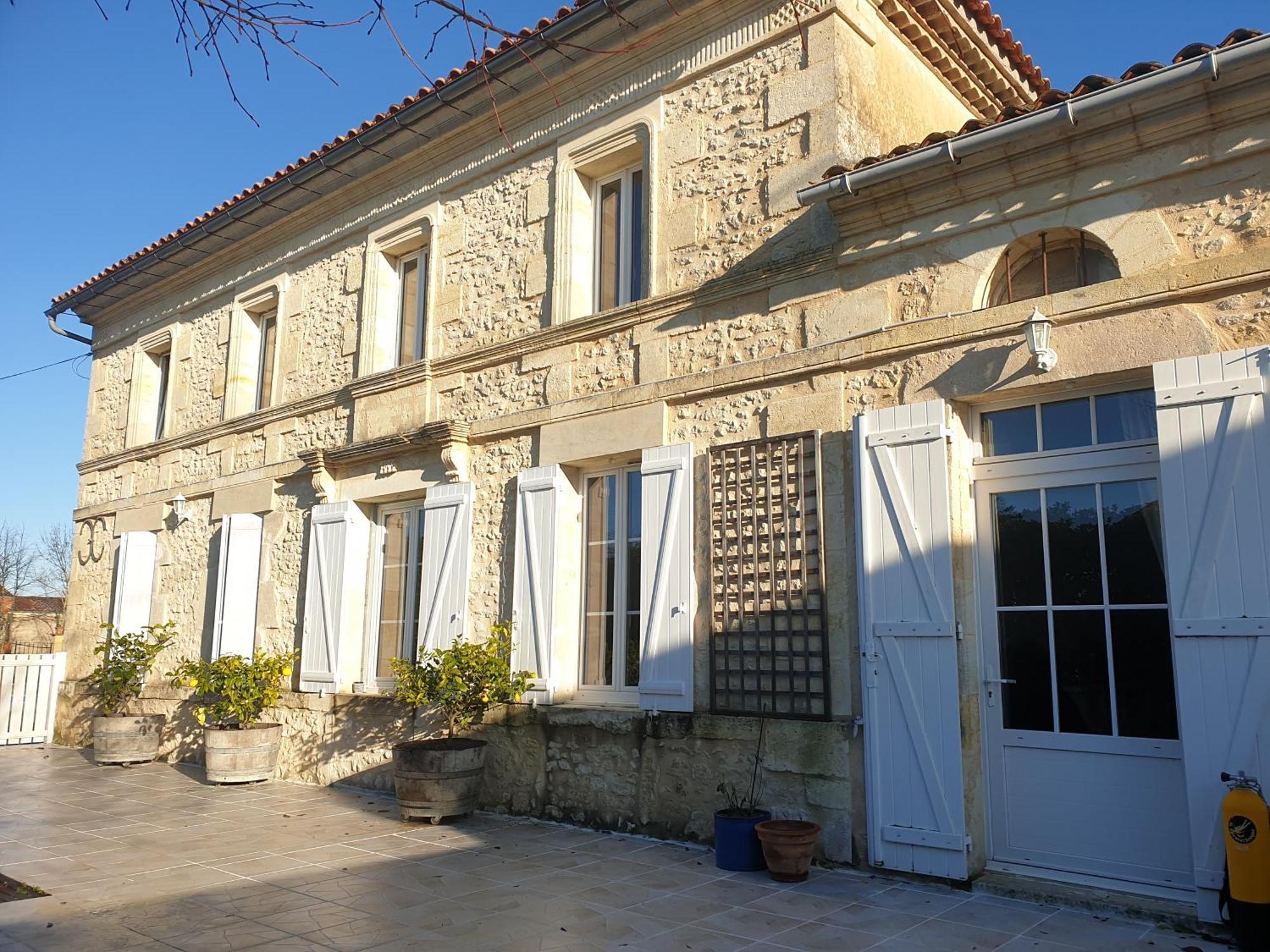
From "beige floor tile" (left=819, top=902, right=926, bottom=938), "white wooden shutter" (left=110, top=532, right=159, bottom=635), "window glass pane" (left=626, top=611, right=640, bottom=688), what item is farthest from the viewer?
"white wooden shutter" (left=110, top=532, right=159, bottom=635)

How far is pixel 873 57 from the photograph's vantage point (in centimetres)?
597

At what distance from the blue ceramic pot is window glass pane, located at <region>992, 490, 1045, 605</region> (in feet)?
5.61

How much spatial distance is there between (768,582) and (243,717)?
5.08 metres

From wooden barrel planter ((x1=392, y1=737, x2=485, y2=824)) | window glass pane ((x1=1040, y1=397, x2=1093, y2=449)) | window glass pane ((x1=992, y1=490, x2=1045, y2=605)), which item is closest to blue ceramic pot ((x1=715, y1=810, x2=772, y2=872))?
window glass pane ((x1=992, y1=490, x2=1045, y2=605))

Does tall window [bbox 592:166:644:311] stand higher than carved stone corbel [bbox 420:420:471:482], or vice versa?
tall window [bbox 592:166:644:311]

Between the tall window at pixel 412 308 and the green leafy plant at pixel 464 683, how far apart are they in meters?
2.99

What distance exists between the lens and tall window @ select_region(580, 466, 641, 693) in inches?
248

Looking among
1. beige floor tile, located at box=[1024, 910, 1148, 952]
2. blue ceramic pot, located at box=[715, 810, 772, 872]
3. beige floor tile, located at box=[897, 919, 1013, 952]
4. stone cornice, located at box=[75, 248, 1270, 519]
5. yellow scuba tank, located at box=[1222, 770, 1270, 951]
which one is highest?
stone cornice, located at box=[75, 248, 1270, 519]

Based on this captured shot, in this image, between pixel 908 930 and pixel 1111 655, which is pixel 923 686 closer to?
pixel 1111 655

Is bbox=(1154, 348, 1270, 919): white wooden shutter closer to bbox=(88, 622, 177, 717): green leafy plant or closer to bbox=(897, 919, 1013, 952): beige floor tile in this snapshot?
bbox=(897, 919, 1013, 952): beige floor tile

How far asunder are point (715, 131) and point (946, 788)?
4182 millimetres

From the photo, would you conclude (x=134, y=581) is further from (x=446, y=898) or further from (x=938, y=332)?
(x=938, y=332)

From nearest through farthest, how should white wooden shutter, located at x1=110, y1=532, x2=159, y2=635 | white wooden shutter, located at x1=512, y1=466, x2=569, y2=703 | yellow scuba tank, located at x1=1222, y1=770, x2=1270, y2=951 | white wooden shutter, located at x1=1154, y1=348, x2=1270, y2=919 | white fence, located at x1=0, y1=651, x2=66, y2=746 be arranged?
yellow scuba tank, located at x1=1222, y1=770, x2=1270, y2=951 < white wooden shutter, located at x1=1154, y1=348, x2=1270, y2=919 < white wooden shutter, located at x1=512, y1=466, x2=569, y2=703 < white wooden shutter, located at x1=110, y1=532, x2=159, y2=635 < white fence, located at x1=0, y1=651, x2=66, y2=746

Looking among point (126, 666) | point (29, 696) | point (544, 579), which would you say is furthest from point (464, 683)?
point (29, 696)
